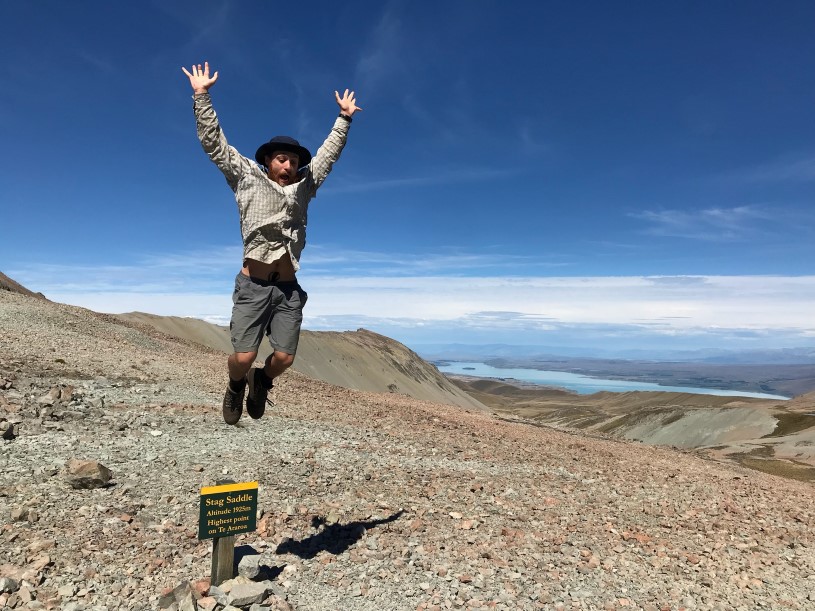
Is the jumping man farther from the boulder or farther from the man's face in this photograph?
the boulder

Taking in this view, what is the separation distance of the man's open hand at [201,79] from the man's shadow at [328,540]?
6031mm

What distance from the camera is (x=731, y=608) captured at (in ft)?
22.2

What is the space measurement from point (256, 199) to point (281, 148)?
805 millimetres

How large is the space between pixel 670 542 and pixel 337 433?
8652 millimetres

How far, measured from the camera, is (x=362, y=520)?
8.39 meters

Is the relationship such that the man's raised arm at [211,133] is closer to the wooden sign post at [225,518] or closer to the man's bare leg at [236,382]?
the man's bare leg at [236,382]

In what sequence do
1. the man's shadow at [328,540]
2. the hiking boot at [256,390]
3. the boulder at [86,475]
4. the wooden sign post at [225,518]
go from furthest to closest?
the boulder at [86,475]
the man's shadow at [328,540]
the hiking boot at [256,390]
the wooden sign post at [225,518]

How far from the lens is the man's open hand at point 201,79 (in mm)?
5949

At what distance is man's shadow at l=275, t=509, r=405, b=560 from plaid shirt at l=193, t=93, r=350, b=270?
13.0 feet

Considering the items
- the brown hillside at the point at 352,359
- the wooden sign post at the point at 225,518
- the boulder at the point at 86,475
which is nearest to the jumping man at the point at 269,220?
the wooden sign post at the point at 225,518

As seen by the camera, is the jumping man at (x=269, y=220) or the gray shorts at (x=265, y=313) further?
the gray shorts at (x=265, y=313)

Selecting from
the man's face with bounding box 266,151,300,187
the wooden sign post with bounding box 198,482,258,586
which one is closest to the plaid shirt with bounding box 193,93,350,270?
the man's face with bounding box 266,151,300,187

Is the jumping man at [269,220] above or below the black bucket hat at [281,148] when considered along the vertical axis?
below

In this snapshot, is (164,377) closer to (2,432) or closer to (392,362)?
(2,432)
